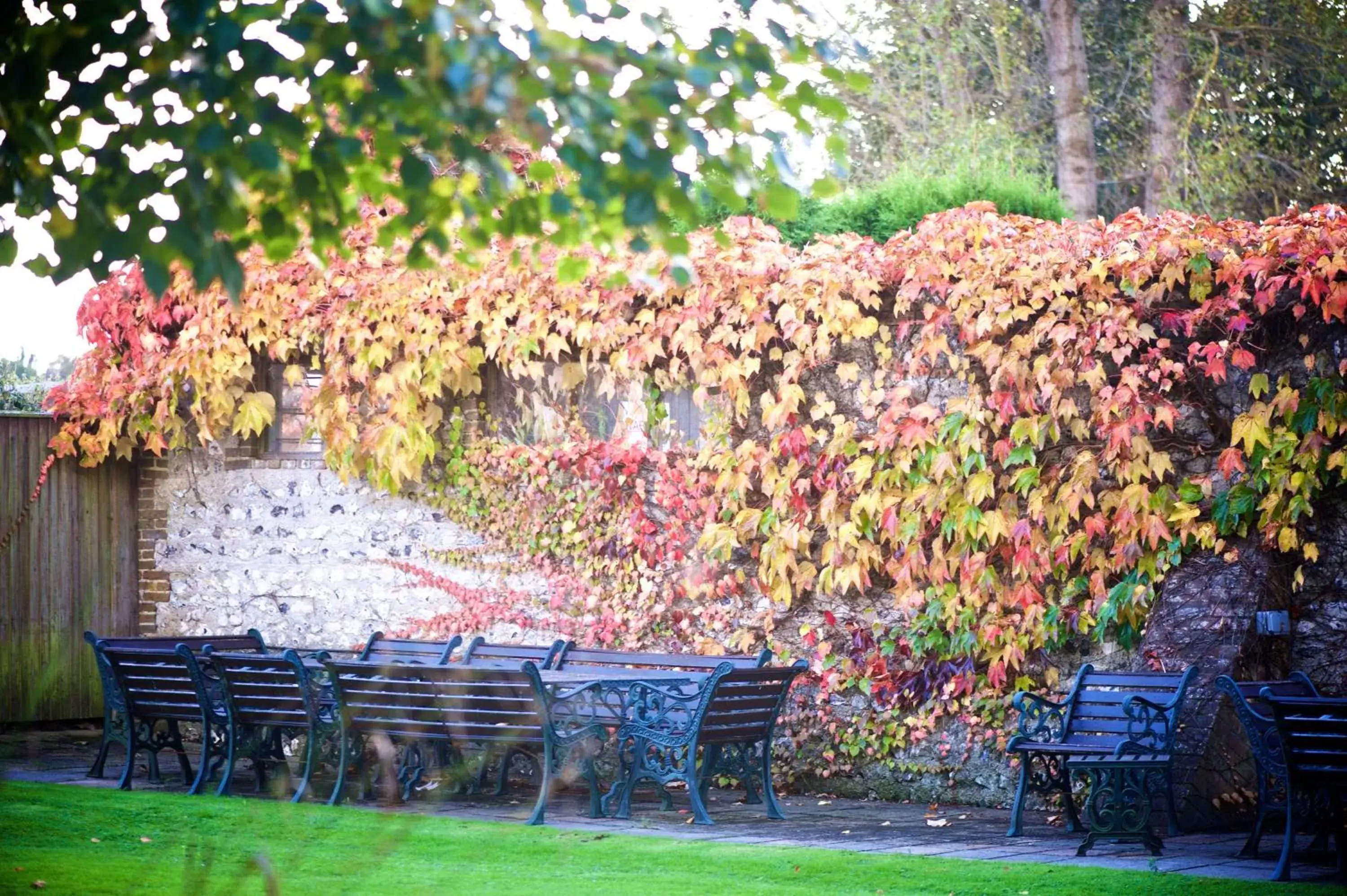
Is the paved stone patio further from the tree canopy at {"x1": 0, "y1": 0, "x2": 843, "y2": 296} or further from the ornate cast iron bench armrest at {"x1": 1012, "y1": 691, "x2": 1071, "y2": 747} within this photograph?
the tree canopy at {"x1": 0, "y1": 0, "x2": 843, "y2": 296}

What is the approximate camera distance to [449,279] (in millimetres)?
10719

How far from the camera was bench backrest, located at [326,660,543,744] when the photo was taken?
8.13m

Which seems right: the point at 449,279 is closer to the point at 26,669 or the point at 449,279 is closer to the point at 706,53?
the point at 26,669

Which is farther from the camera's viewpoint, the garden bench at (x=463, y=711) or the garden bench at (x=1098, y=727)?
the garden bench at (x=463, y=711)

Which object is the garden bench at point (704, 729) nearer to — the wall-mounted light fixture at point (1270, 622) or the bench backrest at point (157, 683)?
the wall-mounted light fixture at point (1270, 622)

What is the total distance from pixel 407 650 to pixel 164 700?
5.67 ft

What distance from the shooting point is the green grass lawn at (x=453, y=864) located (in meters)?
5.89

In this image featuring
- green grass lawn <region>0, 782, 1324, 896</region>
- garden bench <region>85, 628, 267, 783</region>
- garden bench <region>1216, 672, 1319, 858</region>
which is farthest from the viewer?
garden bench <region>85, 628, 267, 783</region>

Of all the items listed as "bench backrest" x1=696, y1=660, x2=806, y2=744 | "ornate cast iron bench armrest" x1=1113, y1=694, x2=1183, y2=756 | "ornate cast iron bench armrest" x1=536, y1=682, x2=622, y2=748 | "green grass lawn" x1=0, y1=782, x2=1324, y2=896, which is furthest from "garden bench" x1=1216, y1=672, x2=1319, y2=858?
"ornate cast iron bench armrest" x1=536, y1=682, x2=622, y2=748

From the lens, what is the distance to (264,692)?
874cm

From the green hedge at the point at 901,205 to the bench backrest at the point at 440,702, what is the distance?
4763 millimetres

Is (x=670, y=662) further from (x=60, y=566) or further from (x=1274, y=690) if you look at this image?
(x=60, y=566)

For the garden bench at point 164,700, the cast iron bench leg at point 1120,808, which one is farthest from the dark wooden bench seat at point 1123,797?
the garden bench at point 164,700

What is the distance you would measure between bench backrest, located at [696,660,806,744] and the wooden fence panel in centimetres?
598
